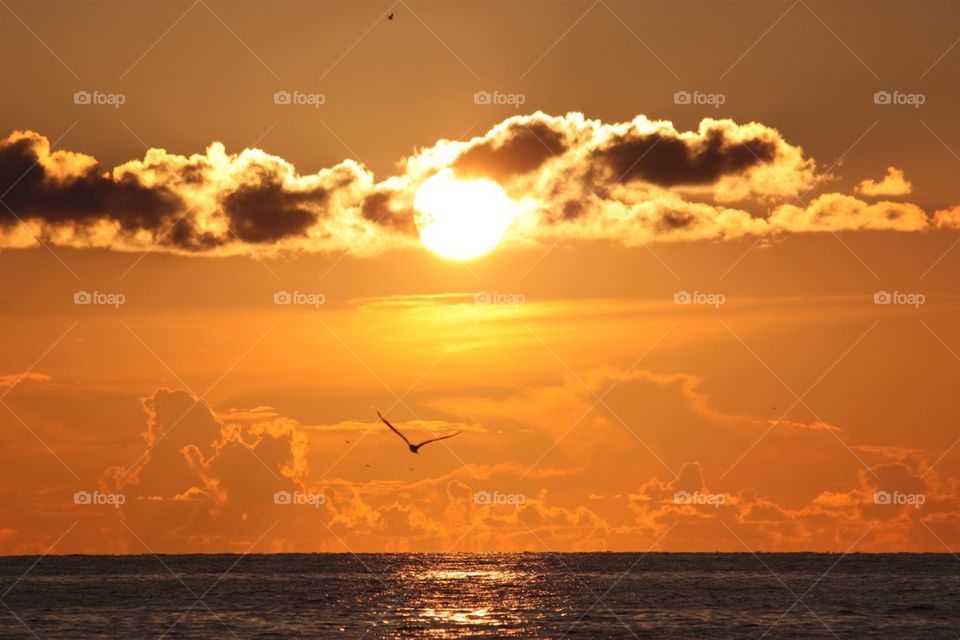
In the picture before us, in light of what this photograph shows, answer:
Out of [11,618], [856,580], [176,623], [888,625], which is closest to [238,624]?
[176,623]

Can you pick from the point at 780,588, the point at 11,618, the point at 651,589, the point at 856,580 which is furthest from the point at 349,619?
the point at 856,580

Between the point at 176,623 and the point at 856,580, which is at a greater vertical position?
the point at 856,580

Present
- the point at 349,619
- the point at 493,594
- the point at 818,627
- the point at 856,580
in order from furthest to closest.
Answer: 1. the point at 856,580
2. the point at 493,594
3. the point at 349,619
4. the point at 818,627

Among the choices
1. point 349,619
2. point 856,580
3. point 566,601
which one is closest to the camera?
point 349,619

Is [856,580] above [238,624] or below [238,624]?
above

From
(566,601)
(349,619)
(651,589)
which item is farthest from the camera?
(651,589)

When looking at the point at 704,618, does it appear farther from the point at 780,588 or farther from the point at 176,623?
the point at 780,588

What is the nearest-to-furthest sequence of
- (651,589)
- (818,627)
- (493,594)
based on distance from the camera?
(818,627) → (493,594) → (651,589)

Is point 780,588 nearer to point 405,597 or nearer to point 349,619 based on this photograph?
point 405,597

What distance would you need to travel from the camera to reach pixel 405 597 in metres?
148

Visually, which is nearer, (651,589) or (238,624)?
(238,624)

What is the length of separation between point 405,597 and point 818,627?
2208 inches

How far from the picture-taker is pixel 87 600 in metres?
151

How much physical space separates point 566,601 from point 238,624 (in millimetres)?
45857
